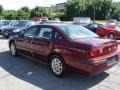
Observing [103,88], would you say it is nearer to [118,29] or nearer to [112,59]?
[112,59]

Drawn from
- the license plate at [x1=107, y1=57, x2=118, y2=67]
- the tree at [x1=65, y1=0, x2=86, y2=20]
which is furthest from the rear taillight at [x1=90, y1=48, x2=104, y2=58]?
the tree at [x1=65, y1=0, x2=86, y2=20]

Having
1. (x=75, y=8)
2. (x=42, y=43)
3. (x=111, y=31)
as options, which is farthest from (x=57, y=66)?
(x=75, y=8)

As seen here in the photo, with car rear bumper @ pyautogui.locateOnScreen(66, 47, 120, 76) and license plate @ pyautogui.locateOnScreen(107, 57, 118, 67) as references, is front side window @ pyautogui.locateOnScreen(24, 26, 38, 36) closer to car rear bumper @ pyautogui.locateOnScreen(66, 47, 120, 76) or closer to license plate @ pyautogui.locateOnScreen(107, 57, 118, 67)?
car rear bumper @ pyautogui.locateOnScreen(66, 47, 120, 76)

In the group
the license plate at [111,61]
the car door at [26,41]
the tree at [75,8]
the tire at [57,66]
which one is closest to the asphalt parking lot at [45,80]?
the tire at [57,66]

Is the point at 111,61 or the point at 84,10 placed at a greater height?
the point at 84,10

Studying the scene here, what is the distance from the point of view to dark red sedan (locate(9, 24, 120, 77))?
5.49 metres

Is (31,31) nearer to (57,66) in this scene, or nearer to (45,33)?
(45,33)

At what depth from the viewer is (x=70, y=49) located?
19.1ft

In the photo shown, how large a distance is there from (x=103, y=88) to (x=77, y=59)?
95 centimetres

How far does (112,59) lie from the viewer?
6.02m

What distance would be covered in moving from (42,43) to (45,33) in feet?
1.09

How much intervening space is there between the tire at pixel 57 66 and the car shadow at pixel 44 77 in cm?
14

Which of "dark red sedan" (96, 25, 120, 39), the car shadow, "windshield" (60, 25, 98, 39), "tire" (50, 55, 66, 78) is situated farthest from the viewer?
"dark red sedan" (96, 25, 120, 39)

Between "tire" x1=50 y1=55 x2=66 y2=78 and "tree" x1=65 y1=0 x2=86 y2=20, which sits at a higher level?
"tree" x1=65 y1=0 x2=86 y2=20
